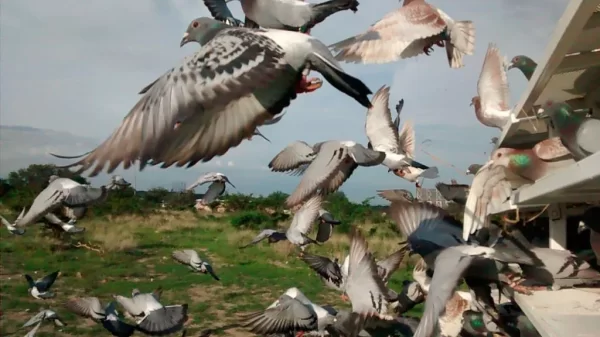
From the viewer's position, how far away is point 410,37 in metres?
1.53

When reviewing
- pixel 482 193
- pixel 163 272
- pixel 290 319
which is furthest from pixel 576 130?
pixel 163 272

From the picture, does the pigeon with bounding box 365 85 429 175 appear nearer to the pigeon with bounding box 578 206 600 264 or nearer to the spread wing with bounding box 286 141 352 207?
the spread wing with bounding box 286 141 352 207

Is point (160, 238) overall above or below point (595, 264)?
below

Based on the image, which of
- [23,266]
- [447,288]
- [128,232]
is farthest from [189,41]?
[128,232]

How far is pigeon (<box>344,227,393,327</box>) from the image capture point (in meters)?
3.70

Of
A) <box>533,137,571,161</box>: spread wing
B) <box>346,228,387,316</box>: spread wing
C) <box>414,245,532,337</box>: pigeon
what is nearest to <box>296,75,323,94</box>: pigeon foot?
<box>414,245,532,337</box>: pigeon

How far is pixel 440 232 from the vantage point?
2775 millimetres

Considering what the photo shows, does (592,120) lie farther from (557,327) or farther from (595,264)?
(595,264)

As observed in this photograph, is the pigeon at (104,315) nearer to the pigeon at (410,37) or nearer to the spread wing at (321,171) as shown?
the spread wing at (321,171)

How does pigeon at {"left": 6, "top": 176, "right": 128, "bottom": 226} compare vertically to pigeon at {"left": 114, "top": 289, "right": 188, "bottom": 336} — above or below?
above

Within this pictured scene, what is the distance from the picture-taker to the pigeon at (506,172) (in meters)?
3.03

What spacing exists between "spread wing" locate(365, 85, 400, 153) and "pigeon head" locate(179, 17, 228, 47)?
1569 millimetres

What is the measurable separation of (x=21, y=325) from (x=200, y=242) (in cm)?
791

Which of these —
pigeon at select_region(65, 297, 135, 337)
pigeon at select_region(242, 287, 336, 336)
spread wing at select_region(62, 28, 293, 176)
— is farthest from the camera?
pigeon at select_region(65, 297, 135, 337)
